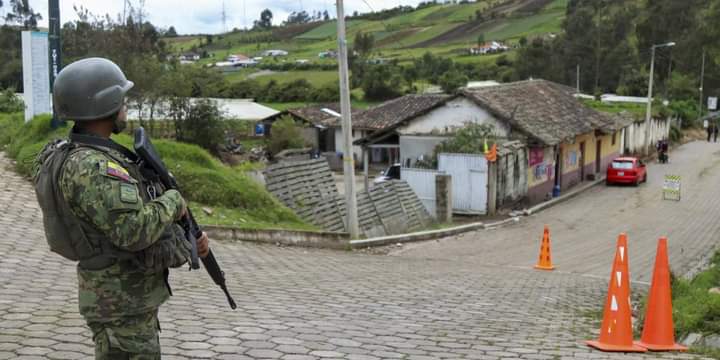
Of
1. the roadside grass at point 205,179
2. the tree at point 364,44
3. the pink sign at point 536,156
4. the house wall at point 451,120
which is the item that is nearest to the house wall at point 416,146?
the house wall at point 451,120

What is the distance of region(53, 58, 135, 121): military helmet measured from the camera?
10.4 feet

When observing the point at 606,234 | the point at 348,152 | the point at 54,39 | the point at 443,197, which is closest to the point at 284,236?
the point at 348,152

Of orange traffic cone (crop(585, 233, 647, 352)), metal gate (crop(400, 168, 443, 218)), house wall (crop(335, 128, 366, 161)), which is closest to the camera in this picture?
orange traffic cone (crop(585, 233, 647, 352))

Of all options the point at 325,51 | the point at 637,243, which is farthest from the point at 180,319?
the point at 325,51

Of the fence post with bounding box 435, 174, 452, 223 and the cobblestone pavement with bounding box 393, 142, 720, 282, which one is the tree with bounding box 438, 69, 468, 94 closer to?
the cobblestone pavement with bounding box 393, 142, 720, 282

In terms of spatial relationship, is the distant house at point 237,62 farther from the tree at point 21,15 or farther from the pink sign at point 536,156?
the pink sign at point 536,156

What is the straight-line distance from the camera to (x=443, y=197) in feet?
73.9

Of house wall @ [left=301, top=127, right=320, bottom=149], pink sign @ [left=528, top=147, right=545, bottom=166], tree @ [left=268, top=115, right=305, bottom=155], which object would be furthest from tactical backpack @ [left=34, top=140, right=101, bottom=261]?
house wall @ [left=301, top=127, right=320, bottom=149]

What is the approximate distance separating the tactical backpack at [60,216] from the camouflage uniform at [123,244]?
4cm

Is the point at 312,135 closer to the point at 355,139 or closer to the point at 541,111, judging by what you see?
the point at 355,139

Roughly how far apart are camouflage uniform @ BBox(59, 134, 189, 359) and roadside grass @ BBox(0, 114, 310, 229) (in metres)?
10.3

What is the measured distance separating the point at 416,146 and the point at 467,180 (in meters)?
5.66

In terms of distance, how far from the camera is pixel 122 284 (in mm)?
3145

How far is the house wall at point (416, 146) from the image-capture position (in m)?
28.7
